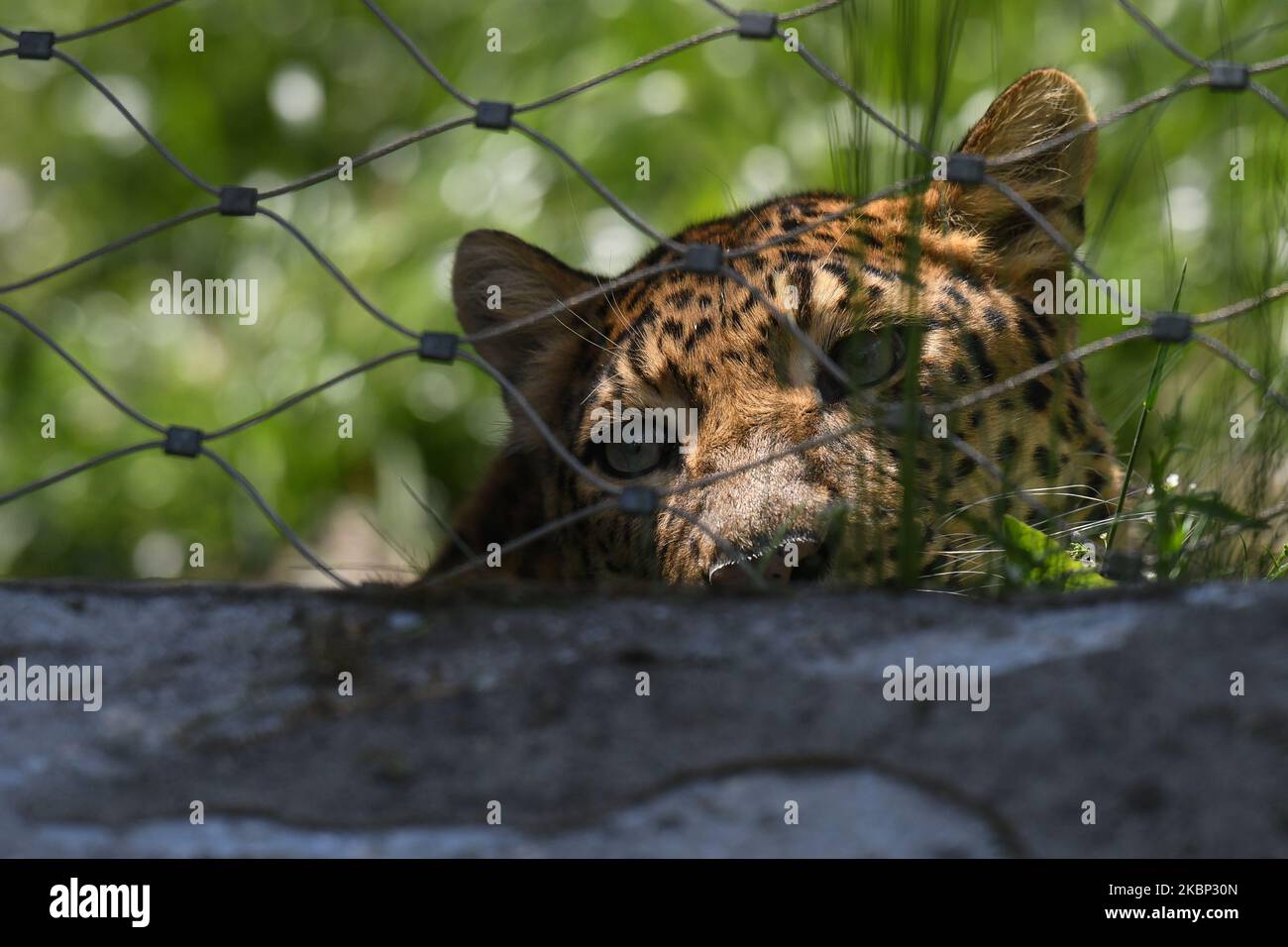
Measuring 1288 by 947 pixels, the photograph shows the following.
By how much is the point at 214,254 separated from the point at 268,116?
0.78 meters

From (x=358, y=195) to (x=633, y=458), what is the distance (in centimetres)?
428

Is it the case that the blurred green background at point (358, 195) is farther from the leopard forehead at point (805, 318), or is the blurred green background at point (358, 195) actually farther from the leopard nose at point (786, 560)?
the leopard nose at point (786, 560)

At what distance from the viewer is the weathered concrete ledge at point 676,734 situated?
1843mm

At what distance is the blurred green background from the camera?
21.0 ft

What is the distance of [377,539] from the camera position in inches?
265

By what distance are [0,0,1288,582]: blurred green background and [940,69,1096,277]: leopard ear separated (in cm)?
225

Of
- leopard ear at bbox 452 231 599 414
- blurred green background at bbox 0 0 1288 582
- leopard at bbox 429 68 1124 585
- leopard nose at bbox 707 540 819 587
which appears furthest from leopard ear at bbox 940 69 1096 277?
blurred green background at bbox 0 0 1288 582

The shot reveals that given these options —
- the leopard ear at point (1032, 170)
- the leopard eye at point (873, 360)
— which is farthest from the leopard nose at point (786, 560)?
the leopard ear at point (1032, 170)

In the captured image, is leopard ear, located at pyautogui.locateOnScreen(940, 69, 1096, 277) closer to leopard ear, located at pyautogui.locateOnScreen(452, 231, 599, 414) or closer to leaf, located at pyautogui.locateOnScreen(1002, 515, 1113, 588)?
leopard ear, located at pyautogui.locateOnScreen(452, 231, 599, 414)

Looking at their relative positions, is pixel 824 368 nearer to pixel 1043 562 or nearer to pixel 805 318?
pixel 805 318

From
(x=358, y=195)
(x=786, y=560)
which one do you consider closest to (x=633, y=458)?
(x=786, y=560)

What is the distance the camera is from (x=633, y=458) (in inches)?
144
